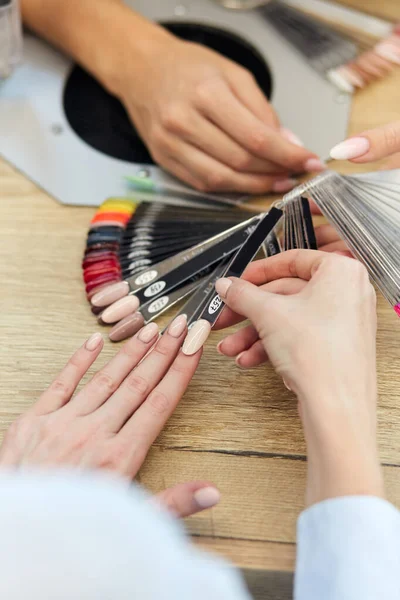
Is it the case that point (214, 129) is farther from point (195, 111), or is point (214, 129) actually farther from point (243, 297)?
point (243, 297)

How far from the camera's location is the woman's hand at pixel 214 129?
0.81 m

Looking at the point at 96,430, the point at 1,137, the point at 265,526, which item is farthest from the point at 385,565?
the point at 1,137

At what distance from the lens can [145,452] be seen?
0.58m

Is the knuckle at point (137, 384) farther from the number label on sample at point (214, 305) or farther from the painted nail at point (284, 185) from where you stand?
the painted nail at point (284, 185)

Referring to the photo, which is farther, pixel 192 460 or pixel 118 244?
pixel 118 244

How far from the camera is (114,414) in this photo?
23.1 inches

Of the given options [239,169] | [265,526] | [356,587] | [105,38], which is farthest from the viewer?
[105,38]

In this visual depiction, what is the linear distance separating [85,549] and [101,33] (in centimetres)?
86

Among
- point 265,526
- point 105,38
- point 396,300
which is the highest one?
point 105,38

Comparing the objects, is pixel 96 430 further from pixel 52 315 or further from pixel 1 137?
pixel 1 137

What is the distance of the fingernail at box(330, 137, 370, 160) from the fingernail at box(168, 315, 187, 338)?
0.26 m

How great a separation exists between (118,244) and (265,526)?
0.37 metres

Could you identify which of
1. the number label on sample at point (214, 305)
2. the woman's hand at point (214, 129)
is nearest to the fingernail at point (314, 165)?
the woman's hand at point (214, 129)

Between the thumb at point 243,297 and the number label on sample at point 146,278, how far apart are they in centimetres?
11
